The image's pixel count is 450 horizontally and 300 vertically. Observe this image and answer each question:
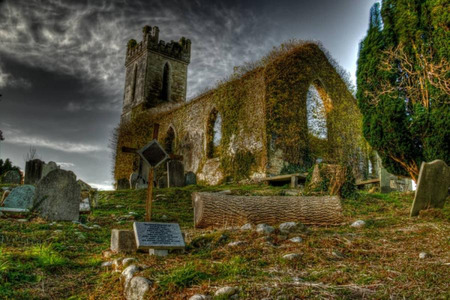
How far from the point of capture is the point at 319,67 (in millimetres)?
15883

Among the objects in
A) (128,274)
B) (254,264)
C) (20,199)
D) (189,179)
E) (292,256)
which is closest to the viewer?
(128,274)

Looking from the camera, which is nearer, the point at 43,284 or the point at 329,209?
the point at 43,284

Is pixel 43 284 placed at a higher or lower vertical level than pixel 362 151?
lower

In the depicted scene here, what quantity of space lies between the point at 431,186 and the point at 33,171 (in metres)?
13.0

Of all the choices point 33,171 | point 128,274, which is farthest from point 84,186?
point 128,274

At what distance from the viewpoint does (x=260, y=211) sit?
20.2ft

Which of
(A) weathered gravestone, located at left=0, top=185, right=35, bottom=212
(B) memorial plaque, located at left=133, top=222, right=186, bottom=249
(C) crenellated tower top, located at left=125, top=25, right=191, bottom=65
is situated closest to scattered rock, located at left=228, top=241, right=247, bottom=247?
(B) memorial plaque, located at left=133, top=222, right=186, bottom=249

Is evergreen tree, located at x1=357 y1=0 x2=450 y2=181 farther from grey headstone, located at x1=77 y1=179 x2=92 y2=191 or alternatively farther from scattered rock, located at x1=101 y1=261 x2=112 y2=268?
grey headstone, located at x1=77 y1=179 x2=92 y2=191

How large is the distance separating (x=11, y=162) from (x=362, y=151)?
56.2ft

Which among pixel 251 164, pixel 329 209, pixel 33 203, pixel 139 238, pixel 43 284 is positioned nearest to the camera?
pixel 43 284

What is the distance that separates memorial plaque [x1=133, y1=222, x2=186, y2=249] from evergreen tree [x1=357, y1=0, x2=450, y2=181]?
6.19 m

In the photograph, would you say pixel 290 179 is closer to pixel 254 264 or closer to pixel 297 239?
pixel 297 239

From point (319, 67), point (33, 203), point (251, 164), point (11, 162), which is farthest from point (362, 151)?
point (11, 162)

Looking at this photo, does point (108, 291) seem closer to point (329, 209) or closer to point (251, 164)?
point (329, 209)
